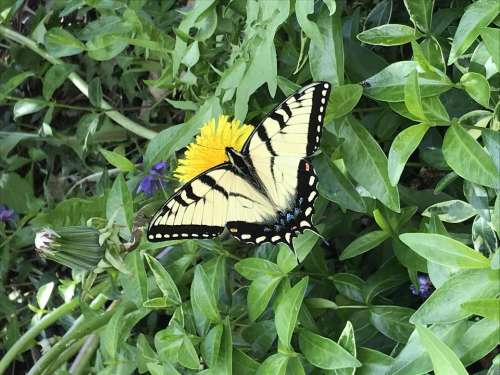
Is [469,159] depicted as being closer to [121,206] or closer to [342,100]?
[342,100]

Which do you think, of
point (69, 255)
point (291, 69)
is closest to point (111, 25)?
point (291, 69)

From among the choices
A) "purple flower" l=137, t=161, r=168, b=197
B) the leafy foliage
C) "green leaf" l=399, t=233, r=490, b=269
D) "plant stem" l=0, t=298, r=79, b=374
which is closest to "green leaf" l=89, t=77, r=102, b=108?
the leafy foliage

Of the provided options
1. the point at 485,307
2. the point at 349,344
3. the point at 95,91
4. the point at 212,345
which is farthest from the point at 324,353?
the point at 95,91

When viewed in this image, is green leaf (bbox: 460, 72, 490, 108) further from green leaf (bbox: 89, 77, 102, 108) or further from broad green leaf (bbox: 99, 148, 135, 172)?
green leaf (bbox: 89, 77, 102, 108)

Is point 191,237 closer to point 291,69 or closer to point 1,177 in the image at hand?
point 291,69

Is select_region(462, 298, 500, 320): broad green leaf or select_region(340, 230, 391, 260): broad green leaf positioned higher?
select_region(462, 298, 500, 320): broad green leaf

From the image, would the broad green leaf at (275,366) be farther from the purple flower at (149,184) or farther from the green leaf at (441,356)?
the purple flower at (149,184)

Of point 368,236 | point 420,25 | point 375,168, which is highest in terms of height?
point 420,25
